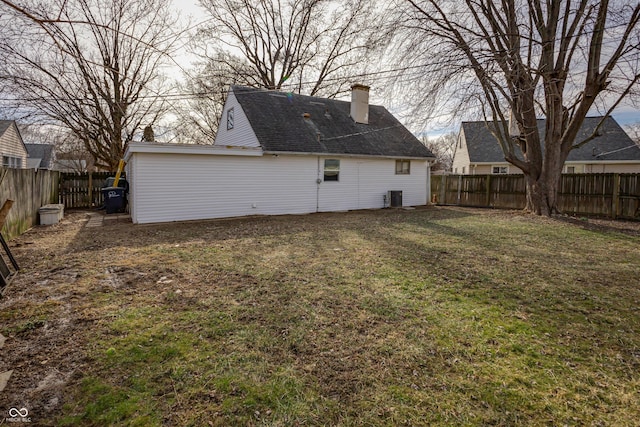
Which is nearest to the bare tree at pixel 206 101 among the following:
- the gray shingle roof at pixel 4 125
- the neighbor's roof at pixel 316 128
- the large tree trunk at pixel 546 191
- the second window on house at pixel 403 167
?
the neighbor's roof at pixel 316 128

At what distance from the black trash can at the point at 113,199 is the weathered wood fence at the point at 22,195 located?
1.73 m

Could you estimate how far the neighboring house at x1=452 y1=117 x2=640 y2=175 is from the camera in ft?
67.4

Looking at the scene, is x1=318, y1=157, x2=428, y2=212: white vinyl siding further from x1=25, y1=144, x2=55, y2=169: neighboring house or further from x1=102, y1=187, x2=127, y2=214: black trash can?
x1=25, y1=144, x2=55, y2=169: neighboring house

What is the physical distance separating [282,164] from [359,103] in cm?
A: 650

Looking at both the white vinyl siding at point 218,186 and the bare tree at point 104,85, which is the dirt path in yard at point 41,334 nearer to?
the white vinyl siding at point 218,186

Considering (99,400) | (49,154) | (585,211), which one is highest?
(49,154)

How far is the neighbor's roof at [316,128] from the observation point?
1255cm

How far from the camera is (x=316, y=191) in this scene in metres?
13.1

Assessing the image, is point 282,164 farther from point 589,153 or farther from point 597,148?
point 597,148

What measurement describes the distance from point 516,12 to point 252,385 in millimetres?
13673

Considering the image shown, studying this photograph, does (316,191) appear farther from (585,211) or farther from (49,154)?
(49,154)

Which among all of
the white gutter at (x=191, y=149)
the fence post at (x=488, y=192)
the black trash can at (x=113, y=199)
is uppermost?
the white gutter at (x=191, y=149)

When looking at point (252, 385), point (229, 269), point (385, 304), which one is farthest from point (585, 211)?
point (252, 385)

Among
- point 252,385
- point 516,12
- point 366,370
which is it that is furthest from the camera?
point 516,12
